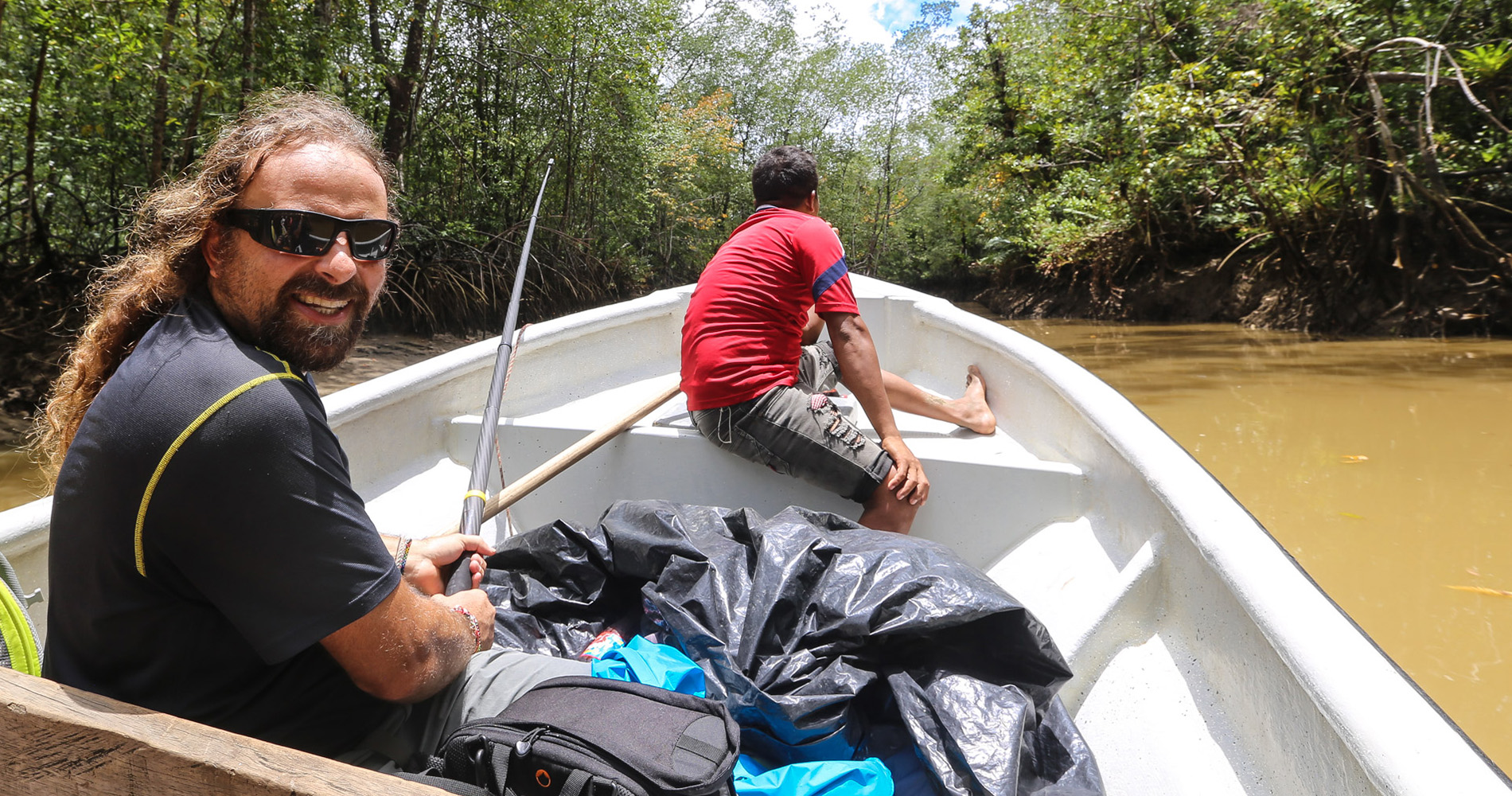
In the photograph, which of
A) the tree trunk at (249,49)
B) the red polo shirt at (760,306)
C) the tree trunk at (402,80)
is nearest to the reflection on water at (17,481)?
the tree trunk at (249,49)

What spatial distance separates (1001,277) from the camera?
52.2 feet

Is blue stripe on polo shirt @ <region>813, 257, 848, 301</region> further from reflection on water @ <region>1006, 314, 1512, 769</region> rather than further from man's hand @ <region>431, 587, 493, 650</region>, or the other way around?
reflection on water @ <region>1006, 314, 1512, 769</region>

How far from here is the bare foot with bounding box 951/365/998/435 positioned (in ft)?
8.23

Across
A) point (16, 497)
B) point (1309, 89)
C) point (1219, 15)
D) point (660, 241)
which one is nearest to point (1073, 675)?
point (16, 497)

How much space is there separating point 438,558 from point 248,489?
1.90ft

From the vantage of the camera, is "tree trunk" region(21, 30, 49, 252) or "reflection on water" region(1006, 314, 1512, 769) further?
"tree trunk" region(21, 30, 49, 252)

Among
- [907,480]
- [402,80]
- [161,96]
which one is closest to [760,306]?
[907,480]

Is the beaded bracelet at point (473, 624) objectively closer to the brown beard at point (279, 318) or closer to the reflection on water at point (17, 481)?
the brown beard at point (279, 318)

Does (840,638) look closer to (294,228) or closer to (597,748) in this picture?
(597,748)

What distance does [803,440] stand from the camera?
1987 millimetres

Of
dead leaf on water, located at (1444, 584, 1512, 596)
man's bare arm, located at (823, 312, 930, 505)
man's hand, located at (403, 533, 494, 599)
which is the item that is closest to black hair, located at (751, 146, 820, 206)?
man's bare arm, located at (823, 312, 930, 505)

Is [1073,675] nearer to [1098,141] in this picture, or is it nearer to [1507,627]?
[1507,627]

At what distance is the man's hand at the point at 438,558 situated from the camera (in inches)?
50.3

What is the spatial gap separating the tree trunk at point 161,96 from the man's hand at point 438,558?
5.17 metres
